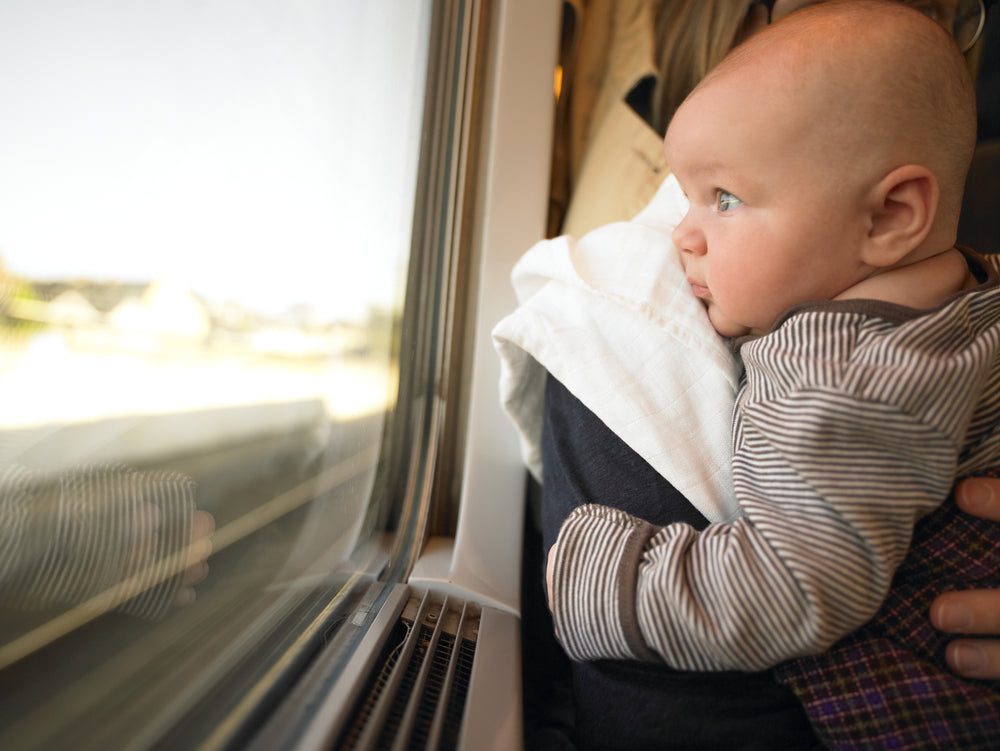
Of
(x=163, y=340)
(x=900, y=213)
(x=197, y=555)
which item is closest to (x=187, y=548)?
(x=197, y=555)

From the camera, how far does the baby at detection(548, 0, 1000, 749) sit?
44 centimetres

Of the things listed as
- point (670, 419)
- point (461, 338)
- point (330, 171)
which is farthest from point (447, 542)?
point (330, 171)

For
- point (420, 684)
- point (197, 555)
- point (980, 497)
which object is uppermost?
point (980, 497)

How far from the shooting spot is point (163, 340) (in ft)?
1.58

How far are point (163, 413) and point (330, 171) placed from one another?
0.39m

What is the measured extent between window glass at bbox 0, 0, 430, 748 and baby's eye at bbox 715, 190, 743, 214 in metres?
0.47

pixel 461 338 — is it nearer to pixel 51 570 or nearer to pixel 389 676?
pixel 389 676

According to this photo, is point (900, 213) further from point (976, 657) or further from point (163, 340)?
point (163, 340)

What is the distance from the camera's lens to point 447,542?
0.92 meters

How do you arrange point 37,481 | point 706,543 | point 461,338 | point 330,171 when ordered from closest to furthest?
1. point 37,481
2. point 706,543
3. point 330,171
4. point 461,338

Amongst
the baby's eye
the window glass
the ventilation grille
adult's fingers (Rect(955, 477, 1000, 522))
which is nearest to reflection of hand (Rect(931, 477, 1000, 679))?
adult's fingers (Rect(955, 477, 1000, 522))

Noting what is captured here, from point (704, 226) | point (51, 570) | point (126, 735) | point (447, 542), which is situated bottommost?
point (447, 542)

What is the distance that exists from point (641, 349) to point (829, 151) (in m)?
0.25

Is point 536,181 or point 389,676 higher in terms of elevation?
point 536,181
